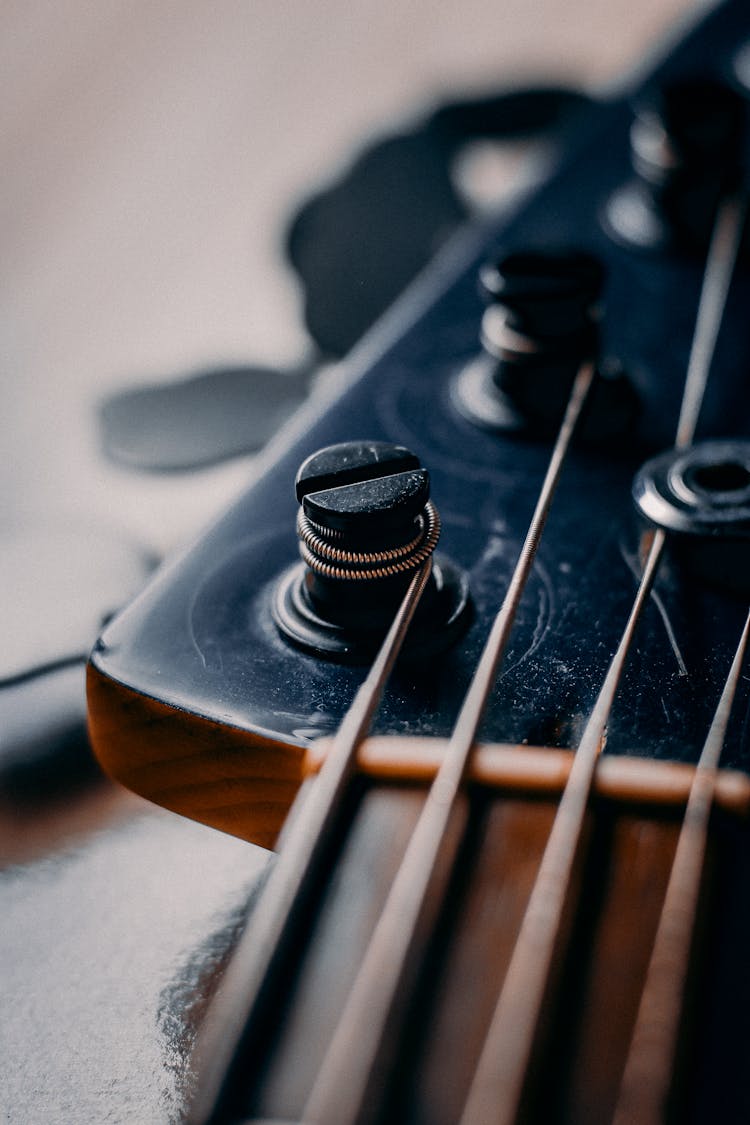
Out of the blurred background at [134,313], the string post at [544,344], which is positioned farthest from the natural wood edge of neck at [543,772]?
the string post at [544,344]

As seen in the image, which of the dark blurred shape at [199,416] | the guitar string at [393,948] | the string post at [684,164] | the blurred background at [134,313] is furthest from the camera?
the string post at [684,164]

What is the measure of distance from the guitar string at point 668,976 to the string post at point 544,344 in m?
0.32

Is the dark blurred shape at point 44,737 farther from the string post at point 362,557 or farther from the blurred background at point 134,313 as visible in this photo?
the string post at point 362,557

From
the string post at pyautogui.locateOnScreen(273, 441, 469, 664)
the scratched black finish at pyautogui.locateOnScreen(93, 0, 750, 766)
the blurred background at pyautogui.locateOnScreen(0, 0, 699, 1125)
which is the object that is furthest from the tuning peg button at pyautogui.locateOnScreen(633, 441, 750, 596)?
the blurred background at pyautogui.locateOnScreen(0, 0, 699, 1125)

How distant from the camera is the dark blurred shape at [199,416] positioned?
2.54 ft

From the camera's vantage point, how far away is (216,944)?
49 cm

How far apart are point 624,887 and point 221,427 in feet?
1.69

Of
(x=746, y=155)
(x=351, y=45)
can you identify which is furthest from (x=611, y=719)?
(x=351, y=45)

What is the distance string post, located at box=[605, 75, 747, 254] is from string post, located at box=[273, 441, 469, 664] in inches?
19.3

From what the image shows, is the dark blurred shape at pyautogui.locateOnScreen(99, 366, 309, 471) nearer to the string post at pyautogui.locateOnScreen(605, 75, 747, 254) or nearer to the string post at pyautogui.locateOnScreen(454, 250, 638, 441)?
the string post at pyautogui.locateOnScreen(454, 250, 638, 441)

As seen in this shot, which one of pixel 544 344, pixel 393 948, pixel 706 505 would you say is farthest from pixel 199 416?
pixel 393 948

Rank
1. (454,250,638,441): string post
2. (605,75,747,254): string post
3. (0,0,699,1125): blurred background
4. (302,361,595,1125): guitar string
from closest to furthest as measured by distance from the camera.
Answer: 1. (302,361,595,1125): guitar string
2. (0,0,699,1125): blurred background
3. (454,250,638,441): string post
4. (605,75,747,254): string post

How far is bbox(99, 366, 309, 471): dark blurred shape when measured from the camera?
2.54ft

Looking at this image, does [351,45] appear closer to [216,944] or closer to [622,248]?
[622,248]
